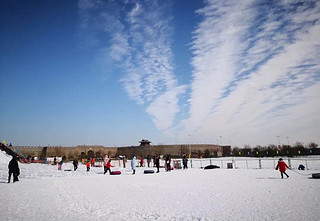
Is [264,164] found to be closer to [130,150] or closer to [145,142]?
[145,142]

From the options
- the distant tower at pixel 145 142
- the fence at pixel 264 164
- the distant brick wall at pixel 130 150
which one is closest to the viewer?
the fence at pixel 264 164

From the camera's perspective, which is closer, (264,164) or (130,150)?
(264,164)

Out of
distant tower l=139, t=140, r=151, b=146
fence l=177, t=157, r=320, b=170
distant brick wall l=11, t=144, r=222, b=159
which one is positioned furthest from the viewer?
distant tower l=139, t=140, r=151, b=146

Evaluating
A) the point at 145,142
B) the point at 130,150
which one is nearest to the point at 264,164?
the point at 145,142

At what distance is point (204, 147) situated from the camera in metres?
104

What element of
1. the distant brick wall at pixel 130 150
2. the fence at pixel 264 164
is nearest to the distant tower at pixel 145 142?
the distant brick wall at pixel 130 150

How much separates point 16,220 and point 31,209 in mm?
1114

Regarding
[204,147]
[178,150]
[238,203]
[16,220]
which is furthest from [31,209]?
[204,147]

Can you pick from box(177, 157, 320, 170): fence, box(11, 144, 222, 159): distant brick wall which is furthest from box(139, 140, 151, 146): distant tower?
box(177, 157, 320, 170): fence

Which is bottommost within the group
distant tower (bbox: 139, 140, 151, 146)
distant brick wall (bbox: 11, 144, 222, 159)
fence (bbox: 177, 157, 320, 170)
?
fence (bbox: 177, 157, 320, 170)

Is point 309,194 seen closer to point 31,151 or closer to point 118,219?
point 118,219

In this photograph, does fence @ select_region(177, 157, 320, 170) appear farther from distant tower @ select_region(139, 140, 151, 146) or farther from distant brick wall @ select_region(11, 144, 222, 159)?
distant tower @ select_region(139, 140, 151, 146)

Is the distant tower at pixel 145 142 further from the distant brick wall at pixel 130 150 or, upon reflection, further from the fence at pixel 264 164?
the fence at pixel 264 164

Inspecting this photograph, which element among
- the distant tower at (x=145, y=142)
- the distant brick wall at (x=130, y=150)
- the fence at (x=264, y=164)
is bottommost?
the fence at (x=264, y=164)
